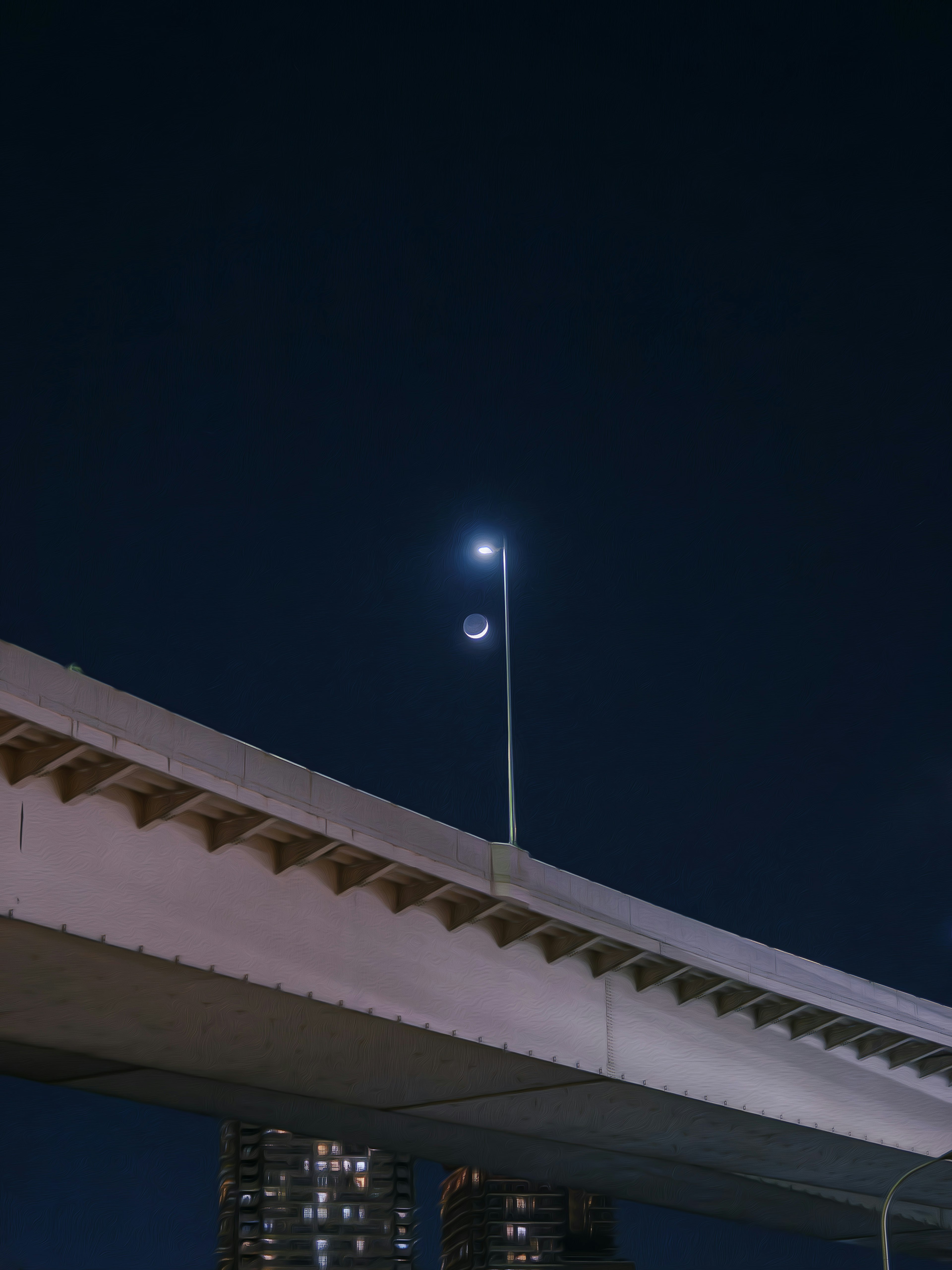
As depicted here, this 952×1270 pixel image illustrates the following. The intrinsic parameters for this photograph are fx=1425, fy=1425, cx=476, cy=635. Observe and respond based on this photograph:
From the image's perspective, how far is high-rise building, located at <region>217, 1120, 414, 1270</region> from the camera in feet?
624

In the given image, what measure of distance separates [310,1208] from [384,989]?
6988 inches

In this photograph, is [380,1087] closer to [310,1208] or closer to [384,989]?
[384,989]

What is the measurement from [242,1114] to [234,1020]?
40.5ft

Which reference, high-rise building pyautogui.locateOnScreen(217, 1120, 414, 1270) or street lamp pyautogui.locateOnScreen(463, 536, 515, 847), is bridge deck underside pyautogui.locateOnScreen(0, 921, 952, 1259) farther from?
high-rise building pyautogui.locateOnScreen(217, 1120, 414, 1270)

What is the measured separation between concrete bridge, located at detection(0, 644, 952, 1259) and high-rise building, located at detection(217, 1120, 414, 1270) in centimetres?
15683

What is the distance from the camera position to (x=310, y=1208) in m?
191

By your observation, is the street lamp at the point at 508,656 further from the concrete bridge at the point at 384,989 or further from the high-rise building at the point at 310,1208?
the high-rise building at the point at 310,1208

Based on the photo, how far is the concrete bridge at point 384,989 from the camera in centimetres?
2397

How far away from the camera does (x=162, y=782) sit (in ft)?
81.1

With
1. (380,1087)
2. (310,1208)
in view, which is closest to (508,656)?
(380,1087)

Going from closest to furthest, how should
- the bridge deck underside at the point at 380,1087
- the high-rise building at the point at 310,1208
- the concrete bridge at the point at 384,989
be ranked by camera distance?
the concrete bridge at the point at 384,989, the bridge deck underside at the point at 380,1087, the high-rise building at the point at 310,1208

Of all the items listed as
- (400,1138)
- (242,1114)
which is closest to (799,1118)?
(400,1138)

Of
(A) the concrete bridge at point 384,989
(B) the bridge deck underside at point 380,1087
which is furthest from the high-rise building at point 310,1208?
(A) the concrete bridge at point 384,989

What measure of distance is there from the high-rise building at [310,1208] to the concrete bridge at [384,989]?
15683 cm
